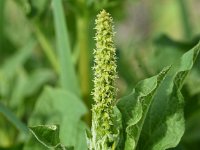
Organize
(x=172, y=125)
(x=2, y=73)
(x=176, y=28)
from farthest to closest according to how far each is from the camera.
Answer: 1. (x=176, y=28)
2. (x=2, y=73)
3. (x=172, y=125)

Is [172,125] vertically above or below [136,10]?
below

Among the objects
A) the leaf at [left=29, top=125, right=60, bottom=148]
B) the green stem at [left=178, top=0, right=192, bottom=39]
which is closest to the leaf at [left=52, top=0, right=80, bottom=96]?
the leaf at [left=29, top=125, right=60, bottom=148]

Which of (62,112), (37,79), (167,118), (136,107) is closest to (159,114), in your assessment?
(167,118)

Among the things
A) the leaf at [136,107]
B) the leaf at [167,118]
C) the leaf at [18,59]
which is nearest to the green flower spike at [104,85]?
the leaf at [136,107]

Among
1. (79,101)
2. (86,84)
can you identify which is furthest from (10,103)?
(79,101)

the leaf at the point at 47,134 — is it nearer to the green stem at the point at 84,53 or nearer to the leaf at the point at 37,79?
the green stem at the point at 84,53

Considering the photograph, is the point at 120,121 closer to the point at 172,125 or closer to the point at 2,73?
the point at 172,125

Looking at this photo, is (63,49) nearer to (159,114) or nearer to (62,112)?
(62,112)
